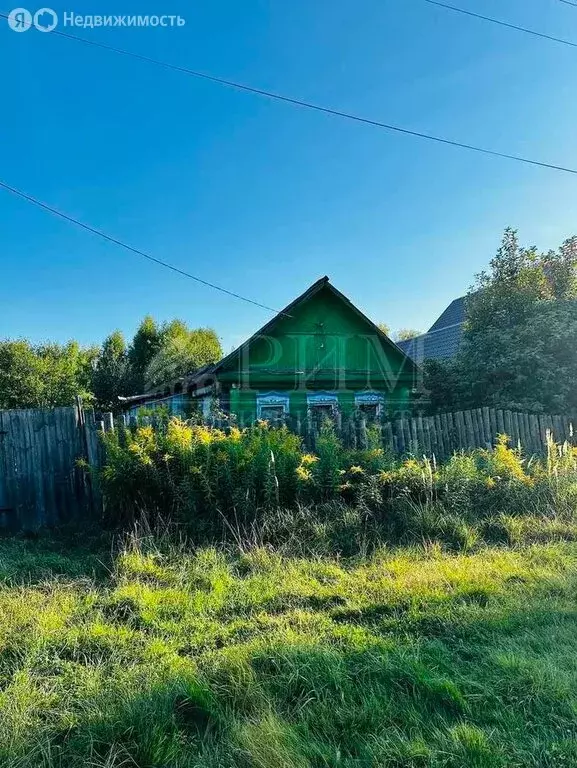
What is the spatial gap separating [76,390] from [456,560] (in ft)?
82.0

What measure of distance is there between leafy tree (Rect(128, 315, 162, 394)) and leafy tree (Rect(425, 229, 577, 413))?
2052cm

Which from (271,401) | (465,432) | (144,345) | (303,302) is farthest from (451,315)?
(144,345)

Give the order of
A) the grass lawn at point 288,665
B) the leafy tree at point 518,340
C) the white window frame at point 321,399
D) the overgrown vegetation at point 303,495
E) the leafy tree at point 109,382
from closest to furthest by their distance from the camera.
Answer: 1. the grass lawn at point 288,665
2. the overgrown vegetation at point 303,495
3. the leafy tree at point 518,340
4. the white window frame at point 321,399
5. the leafy tree at point 109,382

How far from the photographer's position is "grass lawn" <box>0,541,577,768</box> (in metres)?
2.11

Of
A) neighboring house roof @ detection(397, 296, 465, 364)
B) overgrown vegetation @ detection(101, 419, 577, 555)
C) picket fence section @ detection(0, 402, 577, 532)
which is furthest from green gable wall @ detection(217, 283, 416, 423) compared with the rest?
overgrown vegetation @ detection(101, 419, 577, 555)

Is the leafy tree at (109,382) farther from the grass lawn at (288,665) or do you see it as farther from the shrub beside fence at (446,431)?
the grass lawn at (288,665)

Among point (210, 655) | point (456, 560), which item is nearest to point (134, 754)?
point (210, 655)

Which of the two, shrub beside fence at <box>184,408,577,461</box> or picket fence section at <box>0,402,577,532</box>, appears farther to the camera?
shrub beside fence at <box>184,408,577,461</box>

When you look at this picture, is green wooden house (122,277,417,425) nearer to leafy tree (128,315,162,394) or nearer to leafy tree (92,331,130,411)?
leafy tree (92,331,130,411)

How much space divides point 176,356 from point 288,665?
27.3 metres

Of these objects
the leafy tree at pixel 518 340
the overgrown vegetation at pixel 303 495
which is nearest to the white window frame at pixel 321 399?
the leafy tree at pixel 518 340

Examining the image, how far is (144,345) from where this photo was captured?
99.2ft

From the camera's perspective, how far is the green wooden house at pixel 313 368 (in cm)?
1298

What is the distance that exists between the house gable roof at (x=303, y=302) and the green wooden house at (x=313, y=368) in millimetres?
28
